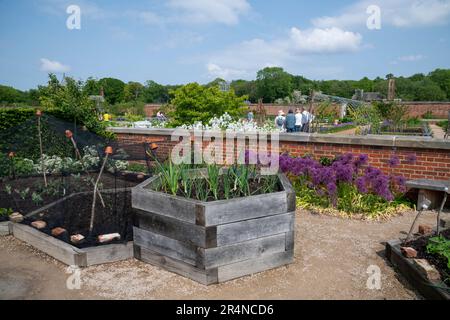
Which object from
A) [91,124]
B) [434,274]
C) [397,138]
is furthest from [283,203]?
[91,124]

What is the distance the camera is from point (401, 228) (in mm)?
4695

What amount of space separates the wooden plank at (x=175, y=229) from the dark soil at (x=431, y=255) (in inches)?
76.5

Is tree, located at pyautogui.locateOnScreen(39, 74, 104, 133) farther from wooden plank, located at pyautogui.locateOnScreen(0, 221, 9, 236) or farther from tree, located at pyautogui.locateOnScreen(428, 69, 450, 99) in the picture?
tree, located at pyautogui.locateOnScreen(428, 69, 450, 99)

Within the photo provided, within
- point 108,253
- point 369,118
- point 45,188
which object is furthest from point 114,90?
point 108,253

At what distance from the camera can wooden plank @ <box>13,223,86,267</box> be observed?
3.51m

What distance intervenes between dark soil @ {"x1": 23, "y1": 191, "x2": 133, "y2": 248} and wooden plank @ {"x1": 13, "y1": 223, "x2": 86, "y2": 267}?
0.11m

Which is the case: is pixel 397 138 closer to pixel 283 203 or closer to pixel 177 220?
pixel 283 203

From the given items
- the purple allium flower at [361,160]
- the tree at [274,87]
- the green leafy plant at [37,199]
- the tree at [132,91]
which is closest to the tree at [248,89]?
the tree at [274,87]

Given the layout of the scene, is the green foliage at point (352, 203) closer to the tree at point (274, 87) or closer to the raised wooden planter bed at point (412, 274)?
the raised wooden planter bed at point (412, 274)

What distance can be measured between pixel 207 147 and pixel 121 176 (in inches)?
88.3

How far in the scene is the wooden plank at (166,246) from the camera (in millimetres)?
3170

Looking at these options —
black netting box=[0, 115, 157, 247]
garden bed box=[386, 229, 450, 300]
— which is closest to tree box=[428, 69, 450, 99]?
black netting box=[0, 115, 157, 247]

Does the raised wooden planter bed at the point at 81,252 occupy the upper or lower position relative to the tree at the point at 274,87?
lower
